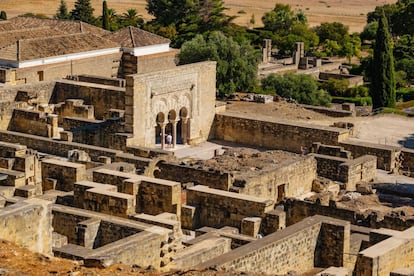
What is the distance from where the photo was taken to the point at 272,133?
33.0m

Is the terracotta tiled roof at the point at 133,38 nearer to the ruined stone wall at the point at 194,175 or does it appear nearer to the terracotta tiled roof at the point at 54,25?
the terracotta tiled roof at the point at 54,25

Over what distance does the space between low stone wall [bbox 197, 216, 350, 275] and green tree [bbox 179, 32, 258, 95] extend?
76.3 feet

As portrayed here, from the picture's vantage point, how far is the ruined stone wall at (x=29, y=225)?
1619cm

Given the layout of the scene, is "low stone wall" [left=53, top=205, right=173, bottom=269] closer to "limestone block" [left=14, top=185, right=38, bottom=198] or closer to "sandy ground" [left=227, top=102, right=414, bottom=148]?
"limestone block" [left=14, top=185, right=38, bottom=198]

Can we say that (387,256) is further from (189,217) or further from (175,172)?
(175,172)

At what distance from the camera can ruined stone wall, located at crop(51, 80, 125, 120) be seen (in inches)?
1361

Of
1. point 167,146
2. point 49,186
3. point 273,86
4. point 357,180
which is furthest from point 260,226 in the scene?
point 273,86

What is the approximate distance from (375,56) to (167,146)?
614 inches

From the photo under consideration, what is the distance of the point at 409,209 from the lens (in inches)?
1008

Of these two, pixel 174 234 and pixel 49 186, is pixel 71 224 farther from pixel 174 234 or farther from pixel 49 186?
pixel 49 186

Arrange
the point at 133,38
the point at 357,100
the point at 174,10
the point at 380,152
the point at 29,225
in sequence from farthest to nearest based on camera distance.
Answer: the point at 174,10 < the point at 357,100 < the point at 133,38 < the point at 380,152 < the point at 29,225

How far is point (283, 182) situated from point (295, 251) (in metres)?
7.87

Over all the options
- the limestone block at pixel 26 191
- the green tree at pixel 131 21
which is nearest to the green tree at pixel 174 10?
the green tree at pixel 131 21

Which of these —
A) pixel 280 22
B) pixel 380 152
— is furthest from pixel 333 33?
pixel 380 152
